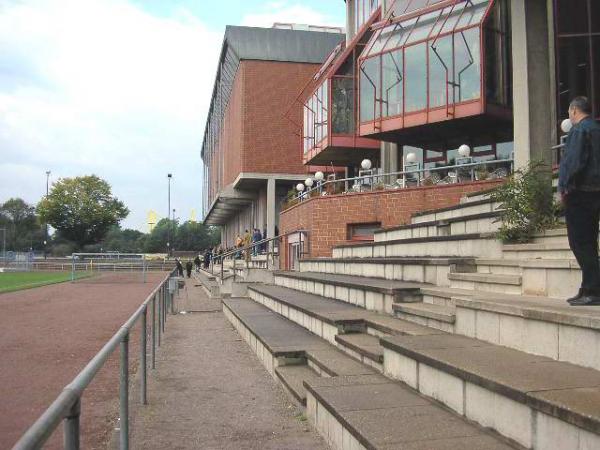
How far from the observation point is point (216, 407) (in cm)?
598

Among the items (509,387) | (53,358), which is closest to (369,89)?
(53,358)

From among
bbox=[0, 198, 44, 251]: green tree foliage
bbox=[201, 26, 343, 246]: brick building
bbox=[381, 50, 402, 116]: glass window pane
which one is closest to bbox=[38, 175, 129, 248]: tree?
bbox=[0, 198, 44, 251]: green tree foliage

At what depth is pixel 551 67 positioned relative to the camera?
1448 cm

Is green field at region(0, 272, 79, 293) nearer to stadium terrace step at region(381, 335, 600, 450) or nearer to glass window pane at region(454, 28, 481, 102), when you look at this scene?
glass window pane at region(454, 28, 481, 102)

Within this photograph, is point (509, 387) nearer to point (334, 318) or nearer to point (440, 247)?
point (334, 318)

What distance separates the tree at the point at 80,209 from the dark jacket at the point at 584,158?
289 ft

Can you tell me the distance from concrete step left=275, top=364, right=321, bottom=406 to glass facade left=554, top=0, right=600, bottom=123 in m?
11.0

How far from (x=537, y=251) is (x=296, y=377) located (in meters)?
3.02

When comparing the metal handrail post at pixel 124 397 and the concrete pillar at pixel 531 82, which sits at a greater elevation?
the concrete pillar at pixel 531 82

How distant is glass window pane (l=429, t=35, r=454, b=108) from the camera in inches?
749

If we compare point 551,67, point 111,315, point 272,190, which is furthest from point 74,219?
point 551,67

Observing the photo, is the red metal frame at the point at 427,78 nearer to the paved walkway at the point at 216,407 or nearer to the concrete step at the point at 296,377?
the paved walkway at the point at 216,407

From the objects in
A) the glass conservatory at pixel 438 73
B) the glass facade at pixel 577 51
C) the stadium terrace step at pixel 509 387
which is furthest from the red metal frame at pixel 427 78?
the stadium terrace step at pixel 509 387

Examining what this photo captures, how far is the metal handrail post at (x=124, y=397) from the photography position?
413 centimetres
